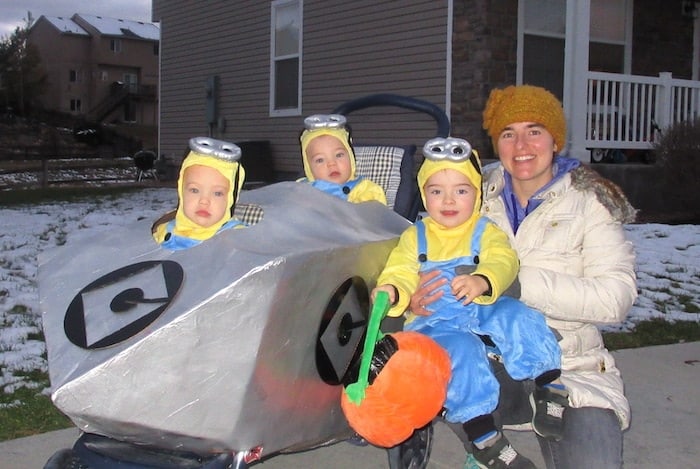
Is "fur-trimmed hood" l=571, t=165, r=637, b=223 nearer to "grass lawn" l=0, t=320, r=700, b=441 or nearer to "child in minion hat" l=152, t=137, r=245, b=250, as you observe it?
"child in minion hat" l=152, t=137, r=245, b=250

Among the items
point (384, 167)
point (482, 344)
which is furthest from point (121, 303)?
point (384, 167)

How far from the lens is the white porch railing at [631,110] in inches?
417

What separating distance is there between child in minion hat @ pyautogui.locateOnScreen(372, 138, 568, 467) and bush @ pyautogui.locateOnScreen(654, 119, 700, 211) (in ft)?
26.2

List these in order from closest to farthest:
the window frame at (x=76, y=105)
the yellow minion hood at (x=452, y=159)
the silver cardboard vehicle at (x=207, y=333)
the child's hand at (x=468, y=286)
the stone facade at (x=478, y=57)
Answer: the silver cardboard vehicle at (x=207, y=333) → the child's hand at (x=468, y=286) → the yellow minion hood at (x=452, y=159) → the stone facade at (x=478, y=57) → the window frame at (x=76, y=105)

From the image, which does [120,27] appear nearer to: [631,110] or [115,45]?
[115,45]

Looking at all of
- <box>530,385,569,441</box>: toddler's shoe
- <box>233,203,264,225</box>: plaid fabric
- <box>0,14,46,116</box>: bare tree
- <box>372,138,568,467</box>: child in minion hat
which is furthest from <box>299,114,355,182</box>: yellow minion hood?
<box>0,14,46,116</box>: bare tree

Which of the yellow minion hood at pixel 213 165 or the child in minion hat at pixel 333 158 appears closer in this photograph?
the yellow minion hood at pixel 213 165

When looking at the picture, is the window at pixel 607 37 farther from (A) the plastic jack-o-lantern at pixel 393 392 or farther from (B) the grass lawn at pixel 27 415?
(A) the plastic jack-o-lantern at pixel 393 392

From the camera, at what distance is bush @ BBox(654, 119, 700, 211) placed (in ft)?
32.8

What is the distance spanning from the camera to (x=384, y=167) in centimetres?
417

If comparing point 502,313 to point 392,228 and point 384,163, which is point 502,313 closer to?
point 392,228

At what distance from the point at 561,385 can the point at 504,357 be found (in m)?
0.27

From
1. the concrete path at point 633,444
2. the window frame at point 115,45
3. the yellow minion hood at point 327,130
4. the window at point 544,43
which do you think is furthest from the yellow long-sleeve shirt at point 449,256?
the window frame at point 115,45

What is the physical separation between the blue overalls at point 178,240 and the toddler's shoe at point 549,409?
3.45 ft
